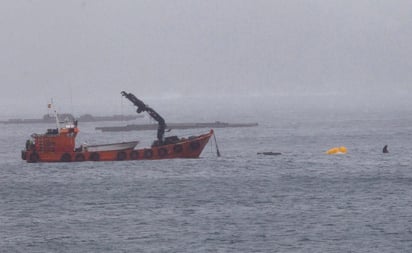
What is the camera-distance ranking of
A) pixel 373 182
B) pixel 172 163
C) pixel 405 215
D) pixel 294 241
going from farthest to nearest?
1. pixel 172 163
2. pixel 373 182
3. pixel 405 215
4. pixel 294 241

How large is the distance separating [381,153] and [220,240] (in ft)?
256

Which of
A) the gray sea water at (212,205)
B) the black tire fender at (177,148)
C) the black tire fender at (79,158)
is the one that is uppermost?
the black tire fender at (177,148)

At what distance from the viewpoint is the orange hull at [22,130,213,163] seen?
105 metres

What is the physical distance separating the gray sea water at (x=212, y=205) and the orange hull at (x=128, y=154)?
136 cm

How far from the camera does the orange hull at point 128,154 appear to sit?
105 metres

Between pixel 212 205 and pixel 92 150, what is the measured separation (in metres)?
41.2

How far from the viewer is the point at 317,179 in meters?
91.8

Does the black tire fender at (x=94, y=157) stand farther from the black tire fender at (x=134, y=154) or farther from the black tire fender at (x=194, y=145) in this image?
the black tire fender at (x=194, y=145)

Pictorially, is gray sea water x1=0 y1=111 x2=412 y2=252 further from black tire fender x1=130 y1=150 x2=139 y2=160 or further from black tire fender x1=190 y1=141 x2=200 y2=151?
black tire fender x1=190 y1=141 x2=200 y2=151

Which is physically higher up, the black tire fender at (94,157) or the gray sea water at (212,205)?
A: the black tire fender at (94,157)

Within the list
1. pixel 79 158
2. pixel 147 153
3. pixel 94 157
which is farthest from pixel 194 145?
pixel 79 158

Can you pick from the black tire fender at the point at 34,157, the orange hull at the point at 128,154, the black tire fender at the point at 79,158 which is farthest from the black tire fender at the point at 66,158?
the black tire fender at the point at 34,157

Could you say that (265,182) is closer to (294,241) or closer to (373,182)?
(373,182)

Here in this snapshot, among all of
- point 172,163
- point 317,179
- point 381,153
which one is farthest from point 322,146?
point 317,179
